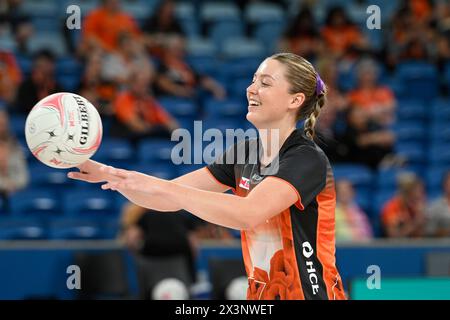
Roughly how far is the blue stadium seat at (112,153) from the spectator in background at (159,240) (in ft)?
4.56

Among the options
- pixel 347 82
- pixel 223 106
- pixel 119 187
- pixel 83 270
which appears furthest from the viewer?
pixel 347 82

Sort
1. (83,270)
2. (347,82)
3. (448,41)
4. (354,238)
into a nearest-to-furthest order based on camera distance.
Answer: (83,270) → (354,238) → (347,82) → (448,41)

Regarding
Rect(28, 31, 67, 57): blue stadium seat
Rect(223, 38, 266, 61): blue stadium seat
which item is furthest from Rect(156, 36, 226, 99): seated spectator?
Rect(28, 31, 67, 57): blue stadium seat

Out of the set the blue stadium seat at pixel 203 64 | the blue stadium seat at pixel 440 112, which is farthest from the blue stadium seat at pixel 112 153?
the blue stadium seat at pixel 440 112

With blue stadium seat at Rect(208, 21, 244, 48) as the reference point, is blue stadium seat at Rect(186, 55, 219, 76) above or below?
below

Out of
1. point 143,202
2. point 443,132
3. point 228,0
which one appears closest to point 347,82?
point 443,132

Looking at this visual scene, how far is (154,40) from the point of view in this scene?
10.4 meters

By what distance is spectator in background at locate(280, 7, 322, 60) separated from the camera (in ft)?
35.3

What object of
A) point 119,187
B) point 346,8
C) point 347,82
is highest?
point 346,8

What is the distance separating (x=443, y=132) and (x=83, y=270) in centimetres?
513

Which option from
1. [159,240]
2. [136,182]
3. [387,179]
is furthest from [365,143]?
[136,182]

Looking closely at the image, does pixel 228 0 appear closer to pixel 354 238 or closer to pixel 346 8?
pixel 346 8

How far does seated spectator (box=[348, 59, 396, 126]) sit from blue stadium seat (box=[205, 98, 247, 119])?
130cm

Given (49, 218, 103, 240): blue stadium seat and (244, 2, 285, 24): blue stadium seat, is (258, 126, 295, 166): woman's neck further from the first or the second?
(244, 2, 285, 24): blue stadium seat
